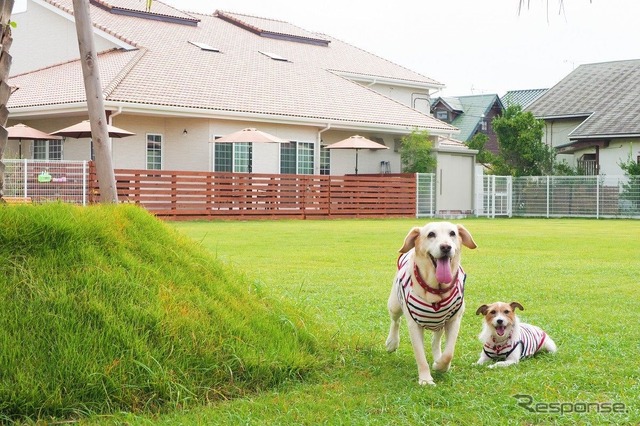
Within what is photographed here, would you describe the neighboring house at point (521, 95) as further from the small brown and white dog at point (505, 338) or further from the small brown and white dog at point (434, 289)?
the small brown and white dog at point (434, 289)

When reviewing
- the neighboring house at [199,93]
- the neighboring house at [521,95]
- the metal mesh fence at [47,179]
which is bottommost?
the metal mesh fence at [47,179]

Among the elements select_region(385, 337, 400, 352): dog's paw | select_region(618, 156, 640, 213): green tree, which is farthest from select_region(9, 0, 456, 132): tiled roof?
select_region(385, 337, 400, 352): dog's paw

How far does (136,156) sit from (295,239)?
11.2 meters

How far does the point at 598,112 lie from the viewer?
42.1m

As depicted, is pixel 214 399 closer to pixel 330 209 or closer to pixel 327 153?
pixel 330 209

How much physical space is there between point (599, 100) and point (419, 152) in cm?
1389

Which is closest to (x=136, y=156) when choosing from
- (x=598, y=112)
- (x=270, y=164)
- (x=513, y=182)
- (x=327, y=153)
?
(x=270, y=164)

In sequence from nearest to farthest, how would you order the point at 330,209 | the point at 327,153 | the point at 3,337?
1. the point at 3,337
2. the point at 330,209
3. the point at 327,153

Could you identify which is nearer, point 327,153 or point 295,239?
point 295,239

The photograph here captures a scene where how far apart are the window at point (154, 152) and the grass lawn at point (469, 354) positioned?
1479 cm

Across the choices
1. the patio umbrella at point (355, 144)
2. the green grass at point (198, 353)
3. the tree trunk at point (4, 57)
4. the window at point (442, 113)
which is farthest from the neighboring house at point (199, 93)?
the window at point (442, 113)

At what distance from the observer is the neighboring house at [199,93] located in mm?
28172

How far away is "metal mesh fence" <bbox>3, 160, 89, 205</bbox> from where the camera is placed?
24.2 meters

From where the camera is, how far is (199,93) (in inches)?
1152
